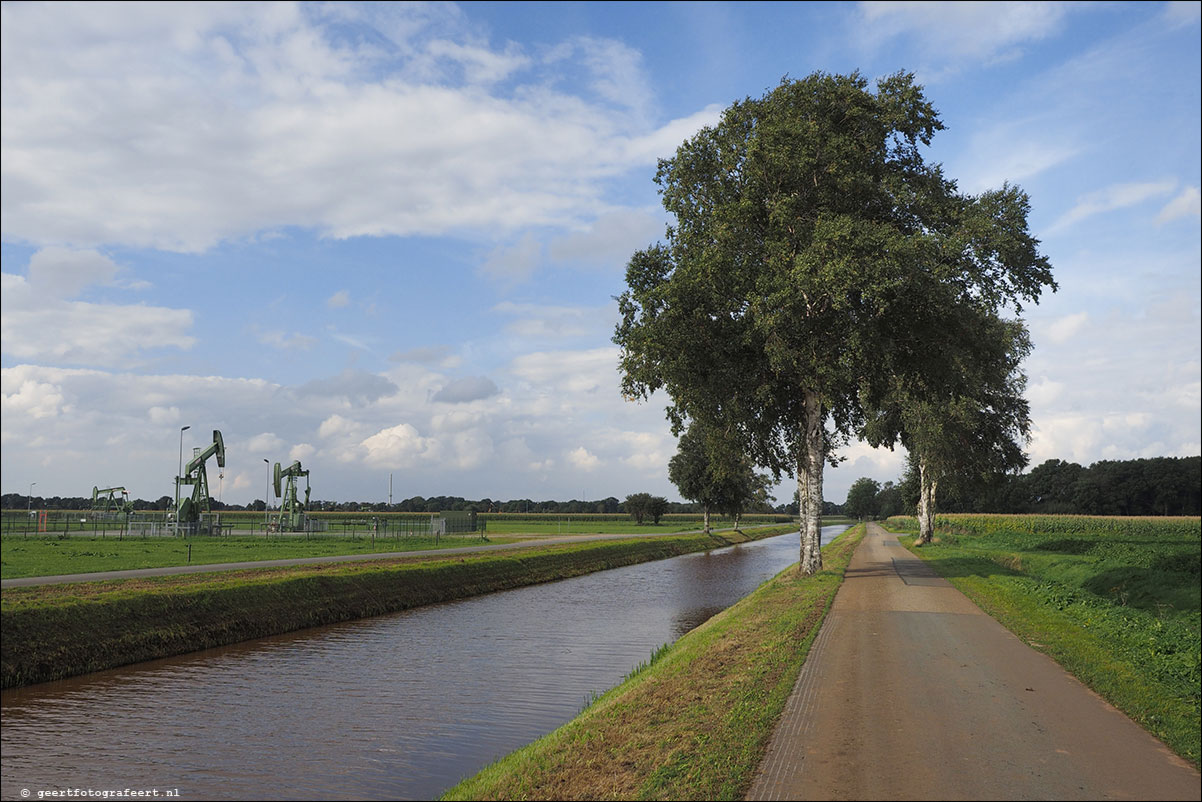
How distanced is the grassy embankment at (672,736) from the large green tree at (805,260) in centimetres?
1405

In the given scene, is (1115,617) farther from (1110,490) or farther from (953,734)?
(1110,490)

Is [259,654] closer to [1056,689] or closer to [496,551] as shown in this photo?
[1056,689]

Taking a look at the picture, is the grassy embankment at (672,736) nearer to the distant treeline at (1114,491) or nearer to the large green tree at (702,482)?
the distant treeline at (1114,491)

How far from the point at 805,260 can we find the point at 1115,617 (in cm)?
1366

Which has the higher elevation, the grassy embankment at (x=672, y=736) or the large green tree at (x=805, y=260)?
the large green tree at (x=805, y=260)

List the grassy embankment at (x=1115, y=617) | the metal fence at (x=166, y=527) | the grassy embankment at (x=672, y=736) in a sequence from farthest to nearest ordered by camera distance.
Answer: the metal fence at (x=166, y=527) < the grassy embankment at (x=1115, y=617) < the grassy embankment at (x=672, y=736)

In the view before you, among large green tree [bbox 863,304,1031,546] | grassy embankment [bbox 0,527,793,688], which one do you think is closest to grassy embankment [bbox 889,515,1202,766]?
large green tree [bbox 863,304,1031,546]

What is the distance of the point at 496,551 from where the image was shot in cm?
4491

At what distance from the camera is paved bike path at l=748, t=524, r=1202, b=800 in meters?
7.78

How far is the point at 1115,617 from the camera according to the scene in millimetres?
18047

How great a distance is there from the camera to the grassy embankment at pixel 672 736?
8.30 metres

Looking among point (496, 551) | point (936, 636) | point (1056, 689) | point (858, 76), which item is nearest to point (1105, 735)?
point (1056, 689)

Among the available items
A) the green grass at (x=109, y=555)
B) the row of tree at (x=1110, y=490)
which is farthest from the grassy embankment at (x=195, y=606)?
the row of tree at (x=1110, y=490)

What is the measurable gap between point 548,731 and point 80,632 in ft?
39.1
